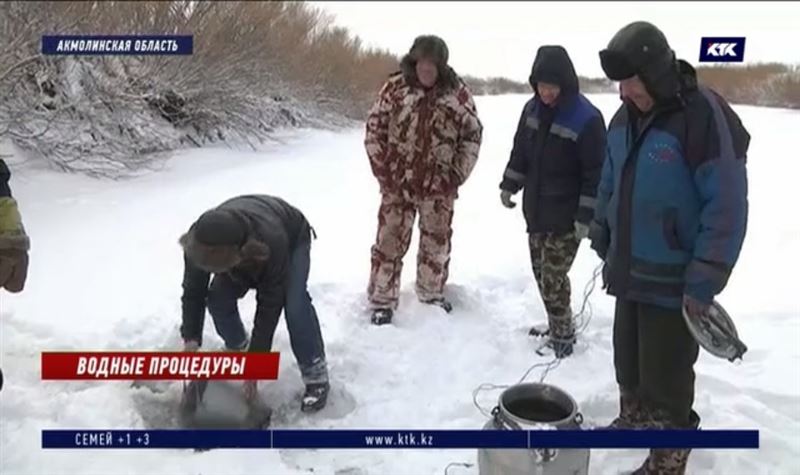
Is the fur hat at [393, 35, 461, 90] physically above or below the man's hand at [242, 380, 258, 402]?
above

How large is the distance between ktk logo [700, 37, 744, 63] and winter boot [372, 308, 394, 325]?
5.65ft

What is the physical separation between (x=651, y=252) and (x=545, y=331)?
4.36 ft

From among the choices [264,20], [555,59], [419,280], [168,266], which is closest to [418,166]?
[419,280]

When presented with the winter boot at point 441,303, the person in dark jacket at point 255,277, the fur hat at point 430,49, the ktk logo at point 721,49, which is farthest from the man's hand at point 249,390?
the ktk logo at point 721,49

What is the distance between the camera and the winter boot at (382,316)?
11.2 ft

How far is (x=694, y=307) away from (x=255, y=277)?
139 cm

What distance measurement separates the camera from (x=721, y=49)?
234 centimetres

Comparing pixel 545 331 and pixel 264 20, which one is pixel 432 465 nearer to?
pixel 545 331

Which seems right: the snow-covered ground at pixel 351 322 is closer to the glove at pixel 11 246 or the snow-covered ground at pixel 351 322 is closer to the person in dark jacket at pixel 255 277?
the person in dark jacket at pixel 255 277

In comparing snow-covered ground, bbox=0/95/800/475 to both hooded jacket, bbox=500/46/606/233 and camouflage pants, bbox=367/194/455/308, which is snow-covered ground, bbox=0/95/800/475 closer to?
camouflage pants, bbox=367/194/455/308

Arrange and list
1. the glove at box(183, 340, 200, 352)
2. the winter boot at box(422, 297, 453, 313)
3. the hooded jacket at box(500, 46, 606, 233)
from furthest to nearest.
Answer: the winter boot at box(422, 297, 453, 313)
the hooded jacket at box(500, 46, 606, 233)
the glove at box(183, 340, 200, 352)

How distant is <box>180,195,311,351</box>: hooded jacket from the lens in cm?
238

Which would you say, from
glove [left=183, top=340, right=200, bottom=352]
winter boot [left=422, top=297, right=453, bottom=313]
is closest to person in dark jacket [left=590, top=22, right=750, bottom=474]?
winter boot [left=422, top=297, right=453, bottom=313]

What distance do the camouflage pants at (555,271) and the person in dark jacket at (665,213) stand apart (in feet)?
2.51
